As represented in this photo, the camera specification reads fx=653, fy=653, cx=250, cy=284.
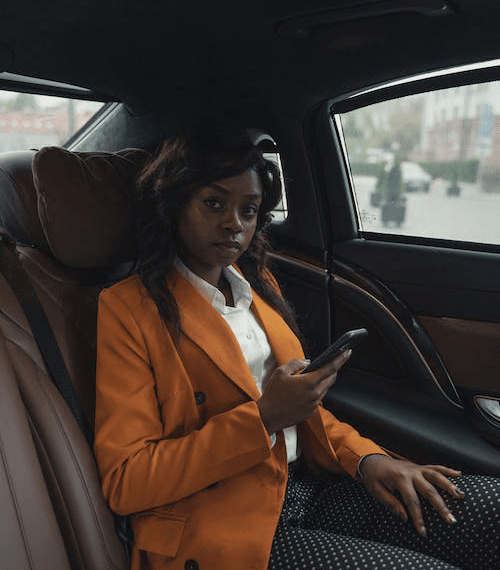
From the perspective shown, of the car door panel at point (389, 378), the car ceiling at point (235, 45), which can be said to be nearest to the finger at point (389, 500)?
the car door panel at point (389, 378)

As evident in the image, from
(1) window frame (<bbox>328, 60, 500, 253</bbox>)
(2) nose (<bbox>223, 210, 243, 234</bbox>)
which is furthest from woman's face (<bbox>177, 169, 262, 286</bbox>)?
(1) window frame (<bbox>328, 60, 500, 253</bbox>)

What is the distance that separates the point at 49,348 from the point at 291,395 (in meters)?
0.48

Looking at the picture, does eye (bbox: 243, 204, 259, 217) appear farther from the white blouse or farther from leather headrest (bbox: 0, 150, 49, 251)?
leather headrest (bbox: 0, 150, 49, 251)

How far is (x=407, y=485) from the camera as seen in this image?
4.34 feet

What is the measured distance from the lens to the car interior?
126 cm

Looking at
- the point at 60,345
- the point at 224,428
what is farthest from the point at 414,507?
the point at 60,345

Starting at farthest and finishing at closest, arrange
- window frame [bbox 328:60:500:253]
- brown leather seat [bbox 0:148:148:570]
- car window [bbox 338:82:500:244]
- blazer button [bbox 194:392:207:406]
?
car window [bbox 338:82:500:244] → window frame [bbox 328:60:500:253] → blazer button [bbox 194:392:207:406] → brown leather seat [bbox 0:148:148:570]

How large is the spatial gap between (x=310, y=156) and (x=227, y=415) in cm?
111

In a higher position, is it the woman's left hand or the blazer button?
the blazer button

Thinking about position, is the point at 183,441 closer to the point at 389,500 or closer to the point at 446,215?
the point at 389,500

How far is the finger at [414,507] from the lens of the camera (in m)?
1.29

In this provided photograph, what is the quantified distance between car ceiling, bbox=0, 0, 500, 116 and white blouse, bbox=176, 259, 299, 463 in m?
0.55

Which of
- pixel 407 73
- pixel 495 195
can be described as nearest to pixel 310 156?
pixel 407 73

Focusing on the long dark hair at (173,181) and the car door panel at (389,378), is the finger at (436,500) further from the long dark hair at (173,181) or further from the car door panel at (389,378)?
the long dark hair at (173,181)
